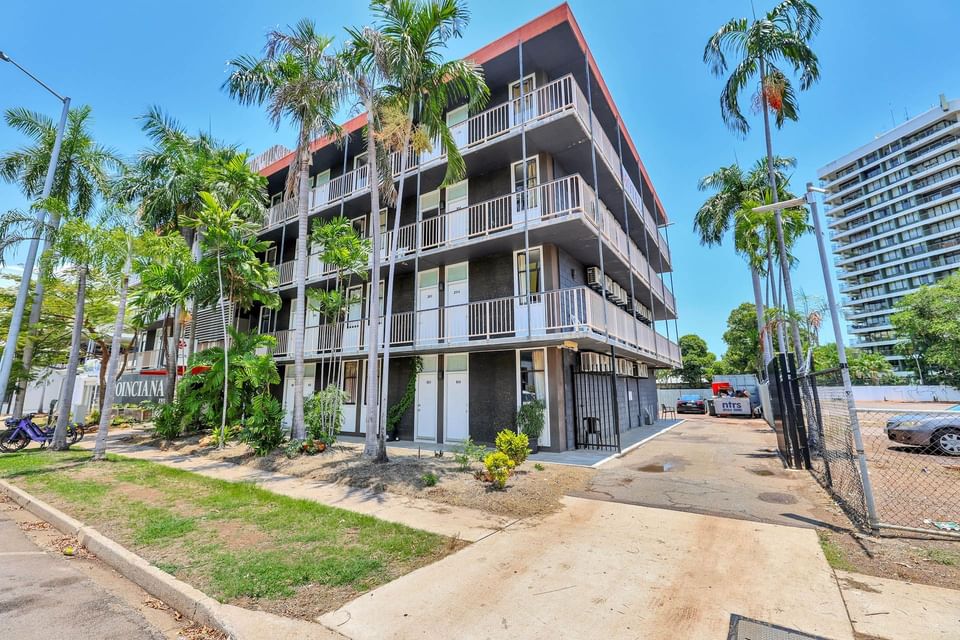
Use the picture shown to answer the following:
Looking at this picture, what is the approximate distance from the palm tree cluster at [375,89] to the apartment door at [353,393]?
165 inches

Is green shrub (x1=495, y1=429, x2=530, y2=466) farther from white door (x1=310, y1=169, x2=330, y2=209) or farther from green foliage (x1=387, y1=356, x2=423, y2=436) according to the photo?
white door (x1=310, y1=169, x2=330, y2=209)

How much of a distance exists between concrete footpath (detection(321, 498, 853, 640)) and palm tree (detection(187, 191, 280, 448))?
426 inches

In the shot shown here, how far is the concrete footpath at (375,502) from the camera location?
212 inches

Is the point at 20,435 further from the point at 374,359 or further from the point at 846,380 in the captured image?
the point at 846,380

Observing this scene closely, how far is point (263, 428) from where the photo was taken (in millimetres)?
10430

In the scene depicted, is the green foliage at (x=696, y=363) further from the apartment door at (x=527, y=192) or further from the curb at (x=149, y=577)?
the curb at (x=149, y=577)

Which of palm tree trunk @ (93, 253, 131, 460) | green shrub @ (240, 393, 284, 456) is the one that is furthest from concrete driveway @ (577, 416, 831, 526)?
palm tree trunk @ (93, 253, 131, 460)

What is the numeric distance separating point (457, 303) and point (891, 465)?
11883 mm

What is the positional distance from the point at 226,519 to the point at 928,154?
101m

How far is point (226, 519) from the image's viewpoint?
18.5ft

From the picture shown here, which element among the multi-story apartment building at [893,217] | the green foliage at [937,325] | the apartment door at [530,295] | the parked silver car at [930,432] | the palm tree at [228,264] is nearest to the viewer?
the parked silver car at [930,432]

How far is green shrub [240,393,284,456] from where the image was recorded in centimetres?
1038

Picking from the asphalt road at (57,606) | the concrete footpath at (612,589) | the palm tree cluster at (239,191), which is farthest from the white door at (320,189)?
the concrete footpath at (612,589)

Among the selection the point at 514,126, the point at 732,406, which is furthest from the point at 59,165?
the point at 732,406
